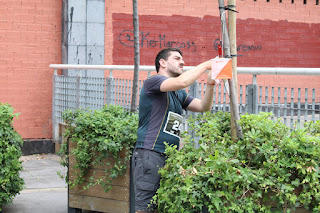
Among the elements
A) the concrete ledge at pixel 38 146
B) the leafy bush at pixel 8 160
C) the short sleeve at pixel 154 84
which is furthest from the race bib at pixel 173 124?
the concrete ledge at pixel 38 146

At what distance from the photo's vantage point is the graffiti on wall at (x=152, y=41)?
41.3 feet

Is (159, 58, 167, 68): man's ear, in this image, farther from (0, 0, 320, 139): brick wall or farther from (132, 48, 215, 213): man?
(0, 0, 320, 139): brick wall

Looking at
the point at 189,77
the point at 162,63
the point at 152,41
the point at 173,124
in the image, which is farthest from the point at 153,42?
the point at 189,77

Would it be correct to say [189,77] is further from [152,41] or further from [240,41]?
[240,41]

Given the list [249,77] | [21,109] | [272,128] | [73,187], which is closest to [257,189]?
[272,128]

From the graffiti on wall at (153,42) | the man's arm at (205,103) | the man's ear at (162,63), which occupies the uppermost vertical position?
the graffiti on wall at (153,42)

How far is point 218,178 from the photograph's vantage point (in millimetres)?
3611

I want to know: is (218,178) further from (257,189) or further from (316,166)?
(316,166)

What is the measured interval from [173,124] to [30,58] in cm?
763

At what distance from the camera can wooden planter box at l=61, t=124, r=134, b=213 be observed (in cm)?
579

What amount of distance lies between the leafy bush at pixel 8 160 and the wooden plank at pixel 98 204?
68 centimetres

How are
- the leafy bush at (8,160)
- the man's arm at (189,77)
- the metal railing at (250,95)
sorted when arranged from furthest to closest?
the leafy bush at (8,160) < the metal railing at (250,95) < the man's arm at (189,77)

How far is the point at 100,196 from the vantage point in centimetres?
601

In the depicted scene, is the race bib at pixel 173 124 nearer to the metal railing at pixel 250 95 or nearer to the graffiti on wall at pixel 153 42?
the metal railing at pixel 250 95
